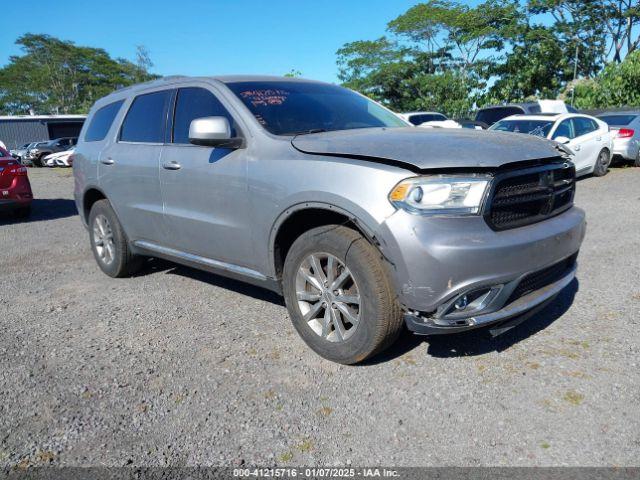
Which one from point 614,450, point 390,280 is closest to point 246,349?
point 390,280

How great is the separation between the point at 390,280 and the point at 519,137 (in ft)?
4.21

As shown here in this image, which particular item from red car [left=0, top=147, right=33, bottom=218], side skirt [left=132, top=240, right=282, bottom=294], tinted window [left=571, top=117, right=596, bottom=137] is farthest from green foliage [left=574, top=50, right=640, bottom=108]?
side skirt [left=132, top=240, right=282, bottom=294]

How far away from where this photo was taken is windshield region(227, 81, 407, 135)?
11.9 ft

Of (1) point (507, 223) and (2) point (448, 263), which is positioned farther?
(1) point (507, 223)

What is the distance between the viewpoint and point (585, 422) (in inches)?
98.3

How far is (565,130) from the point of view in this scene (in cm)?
1095

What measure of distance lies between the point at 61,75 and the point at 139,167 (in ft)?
205

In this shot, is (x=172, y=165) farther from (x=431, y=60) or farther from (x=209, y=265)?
(x=431, y=60)

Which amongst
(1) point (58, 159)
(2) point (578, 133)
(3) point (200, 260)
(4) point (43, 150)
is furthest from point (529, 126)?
(4) point (43, 150)

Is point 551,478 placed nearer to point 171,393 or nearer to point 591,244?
point 171,393

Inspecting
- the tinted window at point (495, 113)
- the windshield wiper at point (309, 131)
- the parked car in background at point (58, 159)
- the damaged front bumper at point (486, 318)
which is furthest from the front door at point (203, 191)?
the parked car in background at point (58, 159)

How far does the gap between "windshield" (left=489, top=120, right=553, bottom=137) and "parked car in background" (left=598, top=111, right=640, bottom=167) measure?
2841 mm

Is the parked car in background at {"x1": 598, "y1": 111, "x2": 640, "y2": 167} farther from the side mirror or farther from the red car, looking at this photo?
the red car

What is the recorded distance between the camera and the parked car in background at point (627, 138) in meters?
12.8
